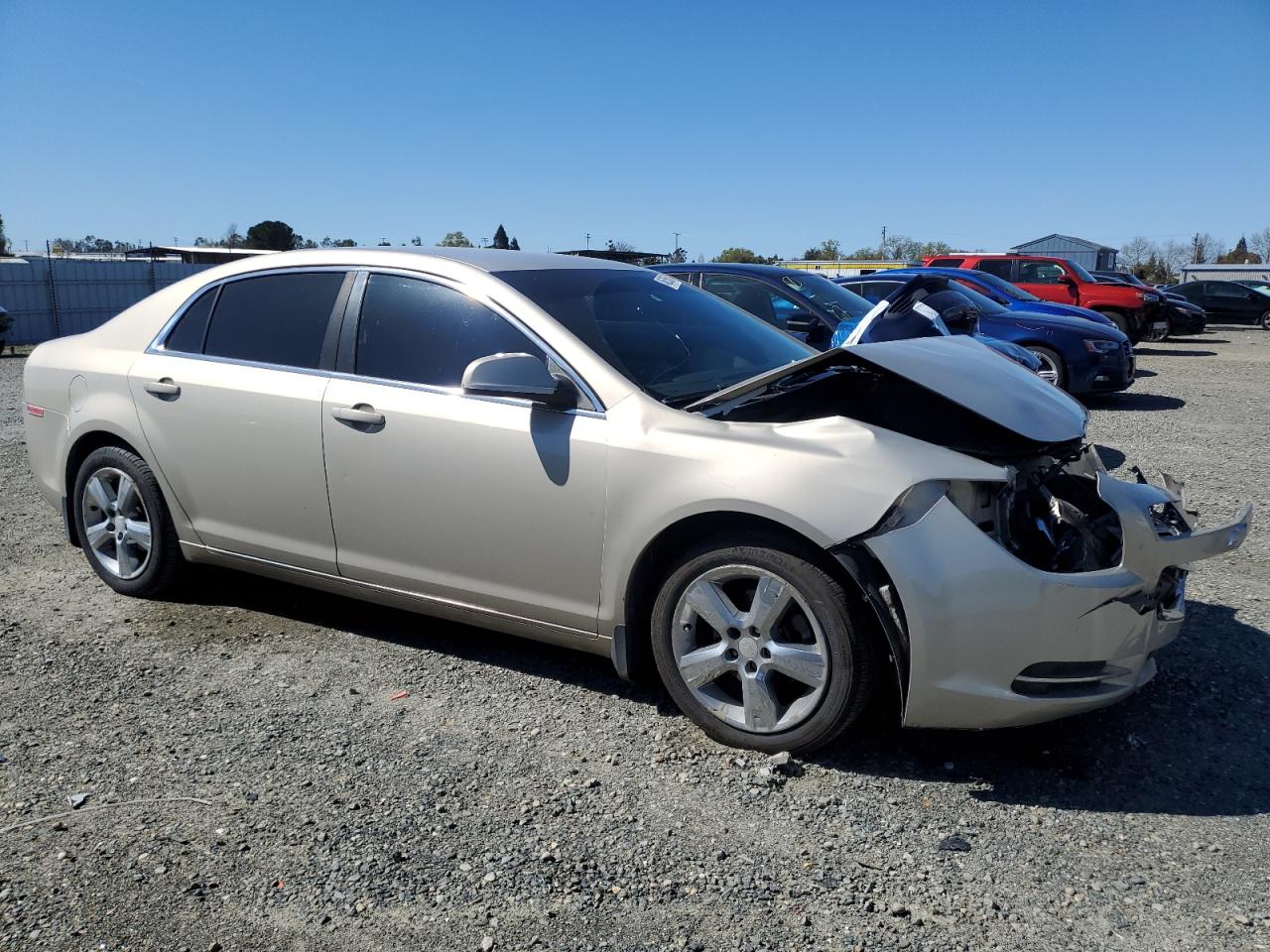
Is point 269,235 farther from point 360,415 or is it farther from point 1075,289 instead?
point 360,415

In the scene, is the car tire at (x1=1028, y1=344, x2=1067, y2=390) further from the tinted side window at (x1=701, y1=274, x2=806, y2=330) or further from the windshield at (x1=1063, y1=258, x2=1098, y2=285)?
the windshield at (x1=1063, y1=258, x2=1098, y2=285)

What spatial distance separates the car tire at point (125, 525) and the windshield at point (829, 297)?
20.9 feet

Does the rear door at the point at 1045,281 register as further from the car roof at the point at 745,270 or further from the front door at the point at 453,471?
the front door at the point at 453,471

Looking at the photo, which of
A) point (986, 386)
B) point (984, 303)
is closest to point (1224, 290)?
point (984, 303)

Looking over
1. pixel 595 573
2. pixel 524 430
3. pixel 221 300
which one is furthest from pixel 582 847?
pixel 221 300

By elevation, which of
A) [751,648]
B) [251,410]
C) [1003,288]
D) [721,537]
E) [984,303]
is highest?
[1003,288]

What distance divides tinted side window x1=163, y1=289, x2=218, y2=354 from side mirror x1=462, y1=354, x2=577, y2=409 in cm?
169

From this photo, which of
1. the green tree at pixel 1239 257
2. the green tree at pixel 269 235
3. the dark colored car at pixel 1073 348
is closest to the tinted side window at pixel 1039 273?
the dark colored car at pixel 1073 348

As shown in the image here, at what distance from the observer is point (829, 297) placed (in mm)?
9781

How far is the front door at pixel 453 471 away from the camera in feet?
11.5

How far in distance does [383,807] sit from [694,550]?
124 centimetres

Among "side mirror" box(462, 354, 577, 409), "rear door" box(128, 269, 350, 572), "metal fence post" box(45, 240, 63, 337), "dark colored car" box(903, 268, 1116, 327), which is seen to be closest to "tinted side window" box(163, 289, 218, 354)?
"rear door" box(128, 269, 350, 572)

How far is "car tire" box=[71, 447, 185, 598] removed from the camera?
4578 millimetres

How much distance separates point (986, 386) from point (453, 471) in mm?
1897
